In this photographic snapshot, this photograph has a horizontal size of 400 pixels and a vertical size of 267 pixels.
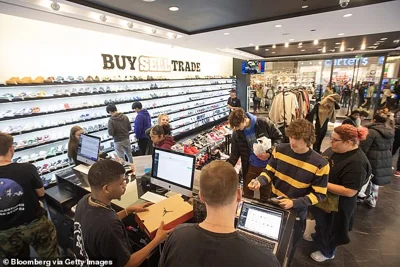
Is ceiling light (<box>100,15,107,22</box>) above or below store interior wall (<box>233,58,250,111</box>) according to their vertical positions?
above

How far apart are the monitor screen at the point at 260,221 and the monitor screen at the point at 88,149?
6.51ft

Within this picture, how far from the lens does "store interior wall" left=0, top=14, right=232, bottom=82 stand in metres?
3.69

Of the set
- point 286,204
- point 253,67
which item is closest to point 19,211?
point 286,204

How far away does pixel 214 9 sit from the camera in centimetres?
365

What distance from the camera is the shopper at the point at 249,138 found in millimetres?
2717

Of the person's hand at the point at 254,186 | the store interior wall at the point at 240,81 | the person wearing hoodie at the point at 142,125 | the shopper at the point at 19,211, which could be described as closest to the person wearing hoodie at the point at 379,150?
the person's hand at the point at 254,186

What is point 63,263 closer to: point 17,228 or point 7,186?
point 17,228

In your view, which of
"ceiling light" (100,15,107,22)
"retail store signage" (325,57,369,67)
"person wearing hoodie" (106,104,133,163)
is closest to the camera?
"ceiling light" (100,15,107,22)

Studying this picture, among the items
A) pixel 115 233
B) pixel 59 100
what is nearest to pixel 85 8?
pixel 59 100

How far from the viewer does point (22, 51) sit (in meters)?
3.83

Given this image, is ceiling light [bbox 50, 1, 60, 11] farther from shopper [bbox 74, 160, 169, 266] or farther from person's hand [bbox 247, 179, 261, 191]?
person's hand [bbox 247, 179, 261, 191]

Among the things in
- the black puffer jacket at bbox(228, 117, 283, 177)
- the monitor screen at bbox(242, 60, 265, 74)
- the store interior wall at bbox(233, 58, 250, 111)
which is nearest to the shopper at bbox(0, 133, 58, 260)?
the black puffer jacket at bbox(228, 117, 283, 177)

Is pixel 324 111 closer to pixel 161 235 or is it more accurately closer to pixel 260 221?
pixel 260 221

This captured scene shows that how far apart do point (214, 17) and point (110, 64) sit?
2.97m
